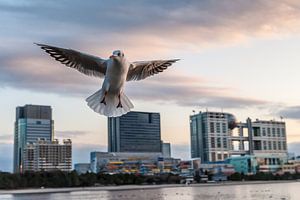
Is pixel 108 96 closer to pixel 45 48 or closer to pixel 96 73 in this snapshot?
pixel 96 73

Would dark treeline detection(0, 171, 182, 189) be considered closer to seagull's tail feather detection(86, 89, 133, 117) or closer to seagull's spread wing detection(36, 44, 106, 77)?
seagull's tail feather detection(86, 89, 133, 117)

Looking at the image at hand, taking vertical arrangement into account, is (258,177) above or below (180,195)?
above

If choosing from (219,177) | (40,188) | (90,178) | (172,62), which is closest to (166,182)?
(219,177)

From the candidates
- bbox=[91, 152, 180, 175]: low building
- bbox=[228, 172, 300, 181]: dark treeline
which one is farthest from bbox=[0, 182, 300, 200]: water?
bbox=[91, 152, 180, 175]: low building

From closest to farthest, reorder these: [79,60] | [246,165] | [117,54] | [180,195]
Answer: [117,54], [79,60], [180,195], [246,165]

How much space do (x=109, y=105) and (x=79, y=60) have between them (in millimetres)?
1404

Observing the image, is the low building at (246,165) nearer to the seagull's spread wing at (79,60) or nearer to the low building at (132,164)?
the low building at (132,164)

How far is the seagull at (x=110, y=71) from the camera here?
12.1 m

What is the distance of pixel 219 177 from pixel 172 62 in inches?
6747

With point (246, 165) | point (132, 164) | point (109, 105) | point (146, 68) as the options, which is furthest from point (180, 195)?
point (246, 165)

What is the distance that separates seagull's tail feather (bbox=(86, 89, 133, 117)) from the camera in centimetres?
1336

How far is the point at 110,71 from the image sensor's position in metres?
12.2

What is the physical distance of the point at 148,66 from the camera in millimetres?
14031

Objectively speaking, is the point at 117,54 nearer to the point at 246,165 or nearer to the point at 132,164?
the point at 132,164
